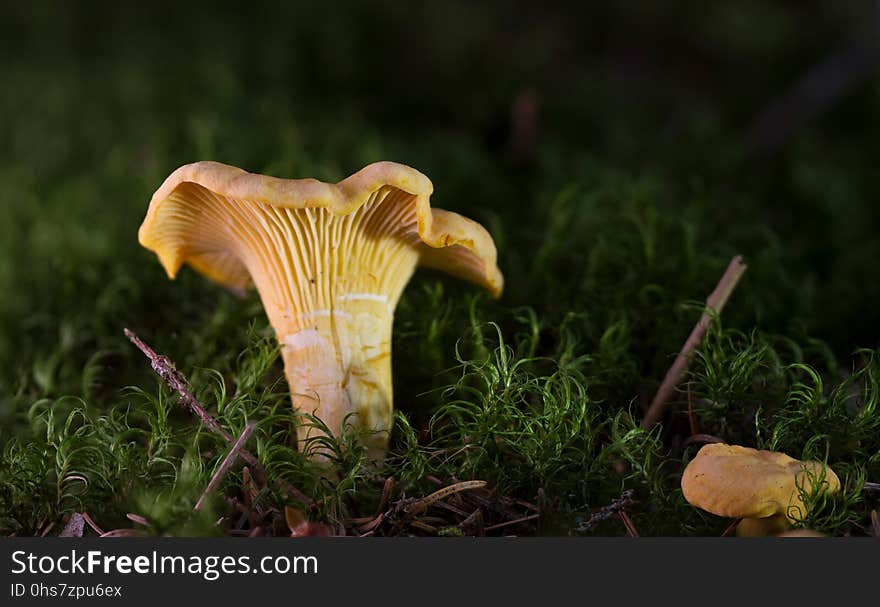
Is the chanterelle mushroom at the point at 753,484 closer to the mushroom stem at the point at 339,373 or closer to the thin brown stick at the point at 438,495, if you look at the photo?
the thin brown stick at the point at 438,495

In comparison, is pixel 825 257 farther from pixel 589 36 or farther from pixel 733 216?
pixel 589 36

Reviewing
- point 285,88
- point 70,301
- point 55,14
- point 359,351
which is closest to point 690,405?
point 359,351

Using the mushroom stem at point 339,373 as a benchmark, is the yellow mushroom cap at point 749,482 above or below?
below

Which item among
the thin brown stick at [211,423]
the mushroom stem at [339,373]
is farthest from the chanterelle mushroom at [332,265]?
the thin brown stick at [211,423]

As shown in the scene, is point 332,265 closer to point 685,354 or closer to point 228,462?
point 228,462

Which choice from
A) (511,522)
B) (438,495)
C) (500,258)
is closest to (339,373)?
(438,495)

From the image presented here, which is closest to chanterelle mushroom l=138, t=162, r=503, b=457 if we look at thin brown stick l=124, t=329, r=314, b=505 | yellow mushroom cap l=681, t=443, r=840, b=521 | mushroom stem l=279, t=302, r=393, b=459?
mushroom stem l=279, t=302, r=393, b=459
